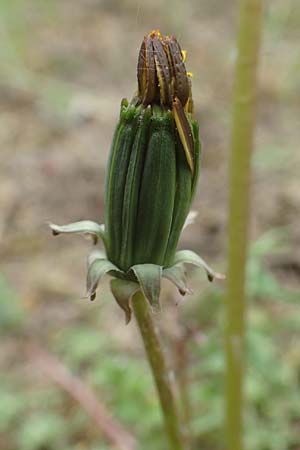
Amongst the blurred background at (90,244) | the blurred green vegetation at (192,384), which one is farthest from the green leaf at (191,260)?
the blurred green vegetation at (192,384)

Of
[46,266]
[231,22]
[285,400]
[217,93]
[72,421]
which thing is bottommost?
[72,421]

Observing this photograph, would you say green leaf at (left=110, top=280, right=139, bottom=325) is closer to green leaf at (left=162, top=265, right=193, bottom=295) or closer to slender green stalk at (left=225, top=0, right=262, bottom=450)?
green leaf at (left=162, top=265, right=193, bottom=295)

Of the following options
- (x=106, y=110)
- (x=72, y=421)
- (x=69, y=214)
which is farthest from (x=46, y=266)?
(x=106, y=110)

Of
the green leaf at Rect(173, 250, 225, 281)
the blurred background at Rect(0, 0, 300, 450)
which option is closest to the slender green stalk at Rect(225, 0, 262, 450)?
the blurred background at Rect(0, 0, 300, 450)

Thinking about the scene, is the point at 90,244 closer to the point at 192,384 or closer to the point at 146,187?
the point at 192,384

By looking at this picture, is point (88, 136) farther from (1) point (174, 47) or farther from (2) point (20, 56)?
(1) point (174, 47)
